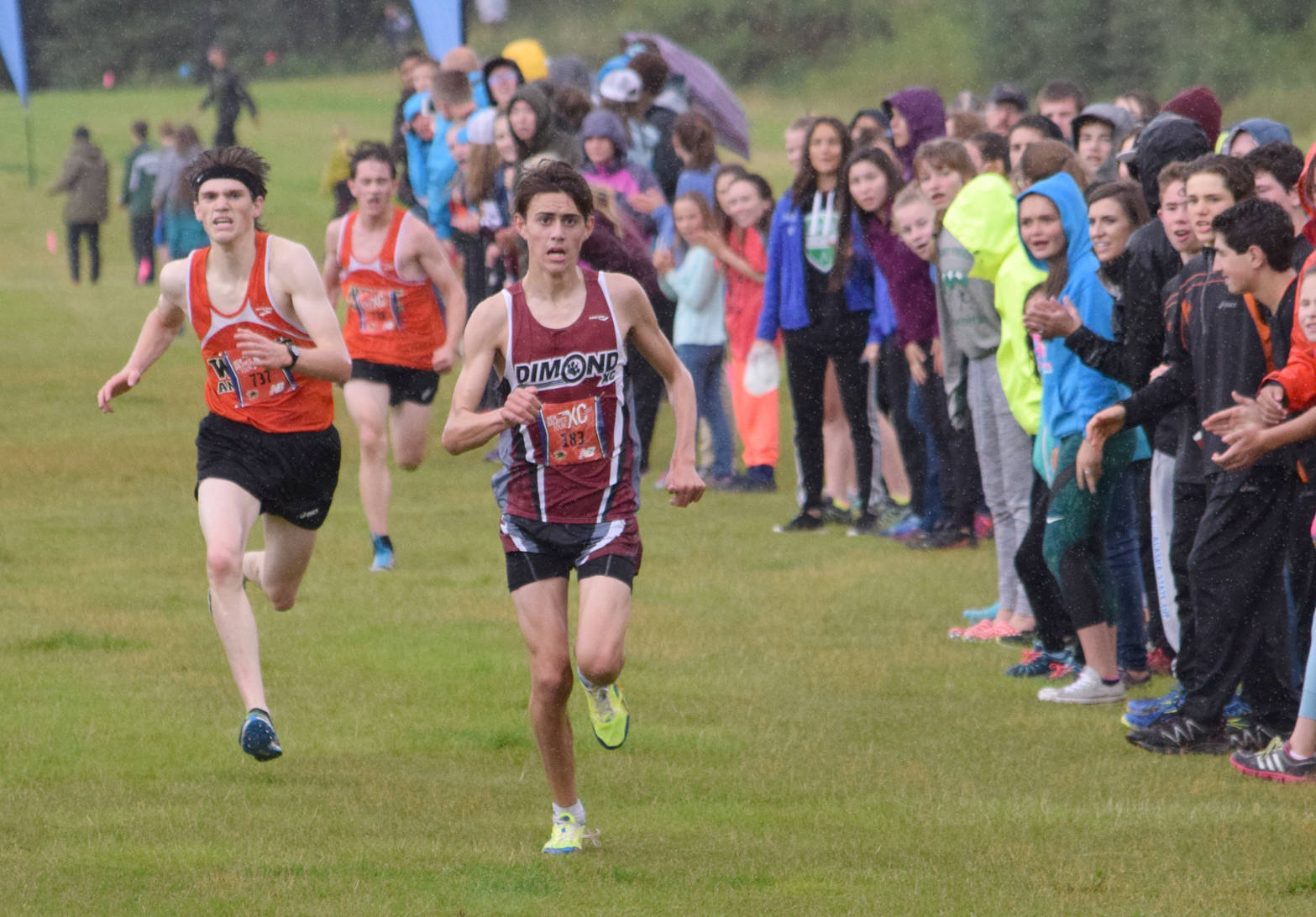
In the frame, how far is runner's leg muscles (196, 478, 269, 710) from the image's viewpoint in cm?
684

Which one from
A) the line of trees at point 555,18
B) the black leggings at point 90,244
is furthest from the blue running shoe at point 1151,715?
the line of trees at point 555,18

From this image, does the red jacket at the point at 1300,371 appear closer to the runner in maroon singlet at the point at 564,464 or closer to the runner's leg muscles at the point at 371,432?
the runner in maroon singlet at the point at 564,464

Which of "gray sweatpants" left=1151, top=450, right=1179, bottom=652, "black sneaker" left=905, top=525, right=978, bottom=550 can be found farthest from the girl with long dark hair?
"gray sweatpants" left=1151, top=450, right=1179, bottom=652

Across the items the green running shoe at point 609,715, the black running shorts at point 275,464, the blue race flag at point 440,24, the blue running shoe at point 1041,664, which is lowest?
the blue running shoe at point 1041,664

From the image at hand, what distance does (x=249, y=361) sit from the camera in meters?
7.24

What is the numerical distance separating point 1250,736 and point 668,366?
2.72 metres

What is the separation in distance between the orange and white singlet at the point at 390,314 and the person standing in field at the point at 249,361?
3.56m

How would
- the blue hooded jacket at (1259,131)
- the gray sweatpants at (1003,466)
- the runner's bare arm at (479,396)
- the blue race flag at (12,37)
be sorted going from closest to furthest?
the runner's bare arm at (479,396) → the blue hooded jacket at (1259,131) → the gray sweatpants at (1003,466) → the blue race flag at (12,37)

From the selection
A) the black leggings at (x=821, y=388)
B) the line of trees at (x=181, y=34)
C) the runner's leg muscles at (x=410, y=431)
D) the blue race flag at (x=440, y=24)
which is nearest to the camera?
the runner's leg muscles at (x=410, y=431)

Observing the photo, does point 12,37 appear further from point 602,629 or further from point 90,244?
point 602,629

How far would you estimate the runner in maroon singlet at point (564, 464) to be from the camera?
230 inches

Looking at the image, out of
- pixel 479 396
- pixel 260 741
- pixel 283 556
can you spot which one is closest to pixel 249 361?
pixel 283 556

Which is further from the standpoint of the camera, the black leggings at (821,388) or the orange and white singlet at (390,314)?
the black leggings at (821,388)

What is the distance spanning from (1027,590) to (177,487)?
8331mm
